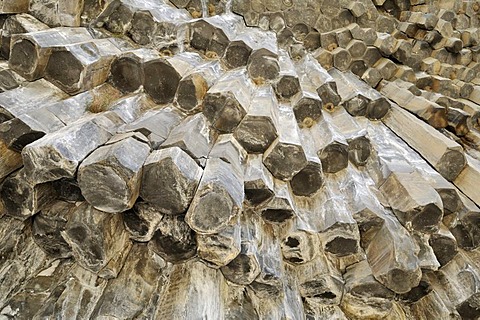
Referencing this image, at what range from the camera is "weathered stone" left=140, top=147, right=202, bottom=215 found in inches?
67.2

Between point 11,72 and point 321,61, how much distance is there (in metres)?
2.75

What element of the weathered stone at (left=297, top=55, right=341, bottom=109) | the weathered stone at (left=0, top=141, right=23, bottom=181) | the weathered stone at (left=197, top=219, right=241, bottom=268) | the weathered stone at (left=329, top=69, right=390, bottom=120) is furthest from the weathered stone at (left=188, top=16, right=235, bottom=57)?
the weathered stone at (left=197, top=219, right=241, bottom=268)

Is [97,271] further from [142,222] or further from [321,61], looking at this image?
[321,61]

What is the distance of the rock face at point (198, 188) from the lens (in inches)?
70.2

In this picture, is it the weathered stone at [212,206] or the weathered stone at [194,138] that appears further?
the weathered stone at [194,138]

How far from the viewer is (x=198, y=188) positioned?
5.58 ft

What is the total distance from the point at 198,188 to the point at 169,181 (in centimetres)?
13

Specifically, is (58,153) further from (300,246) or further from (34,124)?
(300,246)

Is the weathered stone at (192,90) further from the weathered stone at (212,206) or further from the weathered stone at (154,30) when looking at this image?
the weathered stone at (212,206)

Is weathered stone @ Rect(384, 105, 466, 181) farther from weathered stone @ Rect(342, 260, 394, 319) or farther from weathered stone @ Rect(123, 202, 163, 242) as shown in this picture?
weathered stone @ Rect(123, 202, 163, 242)

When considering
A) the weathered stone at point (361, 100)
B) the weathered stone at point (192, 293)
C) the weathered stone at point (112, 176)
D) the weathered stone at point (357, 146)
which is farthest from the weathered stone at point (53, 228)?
the weathered stone at point (361, 100)

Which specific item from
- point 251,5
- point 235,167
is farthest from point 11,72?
point 251,5

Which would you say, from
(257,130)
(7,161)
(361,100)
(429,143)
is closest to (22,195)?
(7,161)

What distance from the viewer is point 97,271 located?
1.93 meters
